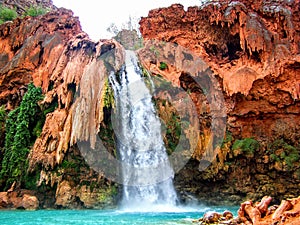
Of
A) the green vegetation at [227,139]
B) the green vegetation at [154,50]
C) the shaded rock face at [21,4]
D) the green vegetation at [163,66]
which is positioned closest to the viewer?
the green vegetation at [227,139]

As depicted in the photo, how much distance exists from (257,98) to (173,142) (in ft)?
20.2

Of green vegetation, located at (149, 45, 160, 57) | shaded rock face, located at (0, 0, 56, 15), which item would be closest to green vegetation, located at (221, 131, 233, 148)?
green vegetation, located at (149, 45, 160, 57)

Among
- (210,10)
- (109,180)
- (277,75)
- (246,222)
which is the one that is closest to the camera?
(246,222)

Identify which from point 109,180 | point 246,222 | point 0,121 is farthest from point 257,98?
point 0,121

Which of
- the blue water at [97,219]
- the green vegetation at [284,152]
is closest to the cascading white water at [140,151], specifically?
the blue water at [97,219]

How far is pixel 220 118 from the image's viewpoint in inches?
824

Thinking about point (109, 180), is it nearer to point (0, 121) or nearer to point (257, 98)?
point (0, 121)

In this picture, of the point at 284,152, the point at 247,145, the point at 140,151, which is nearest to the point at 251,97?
the point at 247,145

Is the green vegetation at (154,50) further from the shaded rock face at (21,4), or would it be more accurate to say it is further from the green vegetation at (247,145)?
the shaded rock face at (21,4)

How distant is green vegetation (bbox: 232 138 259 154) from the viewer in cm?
1988

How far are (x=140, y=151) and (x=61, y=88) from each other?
6.30 metres

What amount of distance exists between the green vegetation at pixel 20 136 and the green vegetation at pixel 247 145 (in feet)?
40.9

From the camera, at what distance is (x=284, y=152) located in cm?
1980

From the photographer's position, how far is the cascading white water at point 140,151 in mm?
18000
